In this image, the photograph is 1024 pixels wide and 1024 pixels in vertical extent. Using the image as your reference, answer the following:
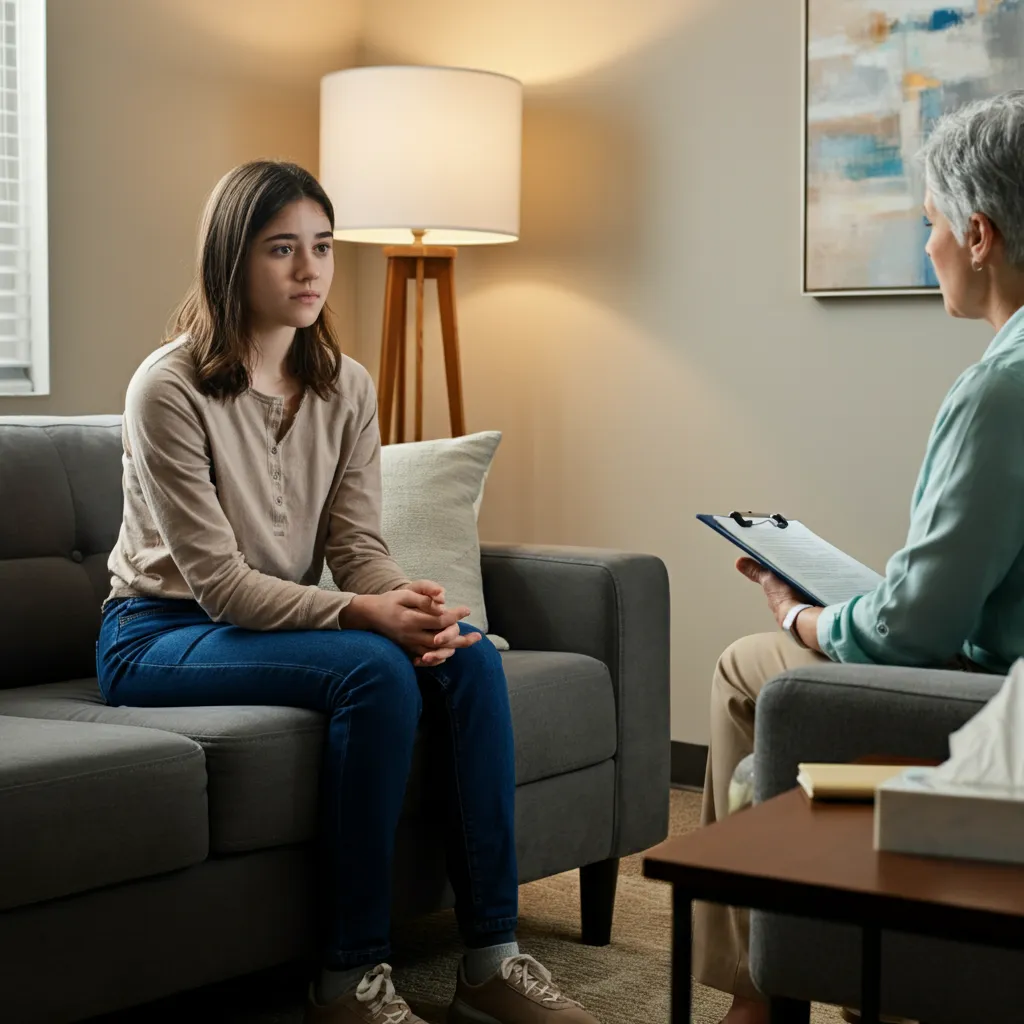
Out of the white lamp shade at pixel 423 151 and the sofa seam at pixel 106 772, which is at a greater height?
the white lamp shade at pixel 423 151

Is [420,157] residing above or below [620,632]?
above

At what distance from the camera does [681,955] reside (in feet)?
3.61

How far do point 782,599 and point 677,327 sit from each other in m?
1.67

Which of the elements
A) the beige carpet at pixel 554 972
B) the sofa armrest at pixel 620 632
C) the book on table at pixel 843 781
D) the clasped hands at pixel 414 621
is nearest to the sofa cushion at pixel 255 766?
the clasped hands at pixel 414 621

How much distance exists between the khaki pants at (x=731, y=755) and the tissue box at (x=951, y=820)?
0.78 m

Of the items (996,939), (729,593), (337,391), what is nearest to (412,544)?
(337,391)

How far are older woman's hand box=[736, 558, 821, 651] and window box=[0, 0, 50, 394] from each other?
1.81m

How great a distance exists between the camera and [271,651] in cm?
202

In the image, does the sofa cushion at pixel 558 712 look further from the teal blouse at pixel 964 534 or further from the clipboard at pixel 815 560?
the teal blouse at pixel 964 534

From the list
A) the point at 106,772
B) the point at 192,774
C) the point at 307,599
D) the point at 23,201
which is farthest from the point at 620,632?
the point at 23,201

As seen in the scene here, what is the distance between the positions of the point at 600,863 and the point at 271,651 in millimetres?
738

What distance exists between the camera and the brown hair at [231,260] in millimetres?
2197

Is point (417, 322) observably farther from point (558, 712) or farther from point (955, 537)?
point (955, 537)

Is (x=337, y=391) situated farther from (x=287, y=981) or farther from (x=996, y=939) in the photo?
(x=996, y=939)
